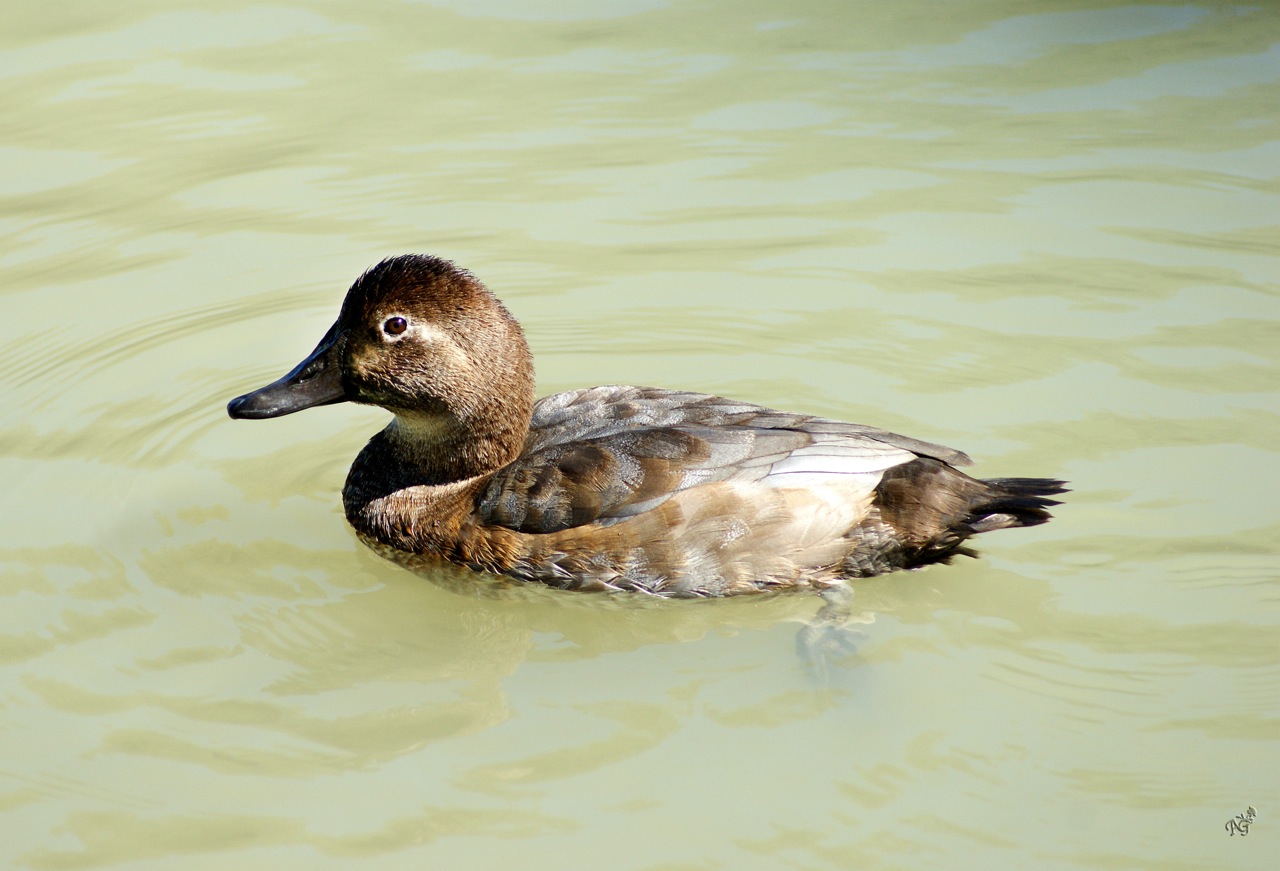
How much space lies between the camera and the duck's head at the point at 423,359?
5117 mm

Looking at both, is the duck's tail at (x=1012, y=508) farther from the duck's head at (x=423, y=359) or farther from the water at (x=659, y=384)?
the duck's head at (x=423, y=359)

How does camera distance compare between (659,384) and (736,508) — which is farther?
(659,384)

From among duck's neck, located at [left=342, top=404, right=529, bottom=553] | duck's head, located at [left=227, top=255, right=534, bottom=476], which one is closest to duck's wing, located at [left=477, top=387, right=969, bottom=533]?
duck's neck, located at [left=342, top=404, right=529, bottom=553]

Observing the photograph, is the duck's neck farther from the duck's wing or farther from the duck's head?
the duck's wing

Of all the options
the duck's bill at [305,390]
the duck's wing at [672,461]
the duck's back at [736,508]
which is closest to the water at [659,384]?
the duck's back at [736,508]

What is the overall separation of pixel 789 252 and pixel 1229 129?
2850 millimetres

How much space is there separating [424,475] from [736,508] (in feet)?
4.22

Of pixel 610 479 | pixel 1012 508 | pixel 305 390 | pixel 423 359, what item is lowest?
pixel 1012 508

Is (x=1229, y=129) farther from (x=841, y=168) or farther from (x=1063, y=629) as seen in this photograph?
(x=1063, y=629)

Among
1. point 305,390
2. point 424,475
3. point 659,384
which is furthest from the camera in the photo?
point 659,384

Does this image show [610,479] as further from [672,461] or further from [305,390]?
[305,390]

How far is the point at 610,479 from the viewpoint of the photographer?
16.0 feet

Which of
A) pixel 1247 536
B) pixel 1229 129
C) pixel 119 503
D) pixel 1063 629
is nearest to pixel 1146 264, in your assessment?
pixel 1229 129

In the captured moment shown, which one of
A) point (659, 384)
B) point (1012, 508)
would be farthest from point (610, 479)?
point (659, 384)
